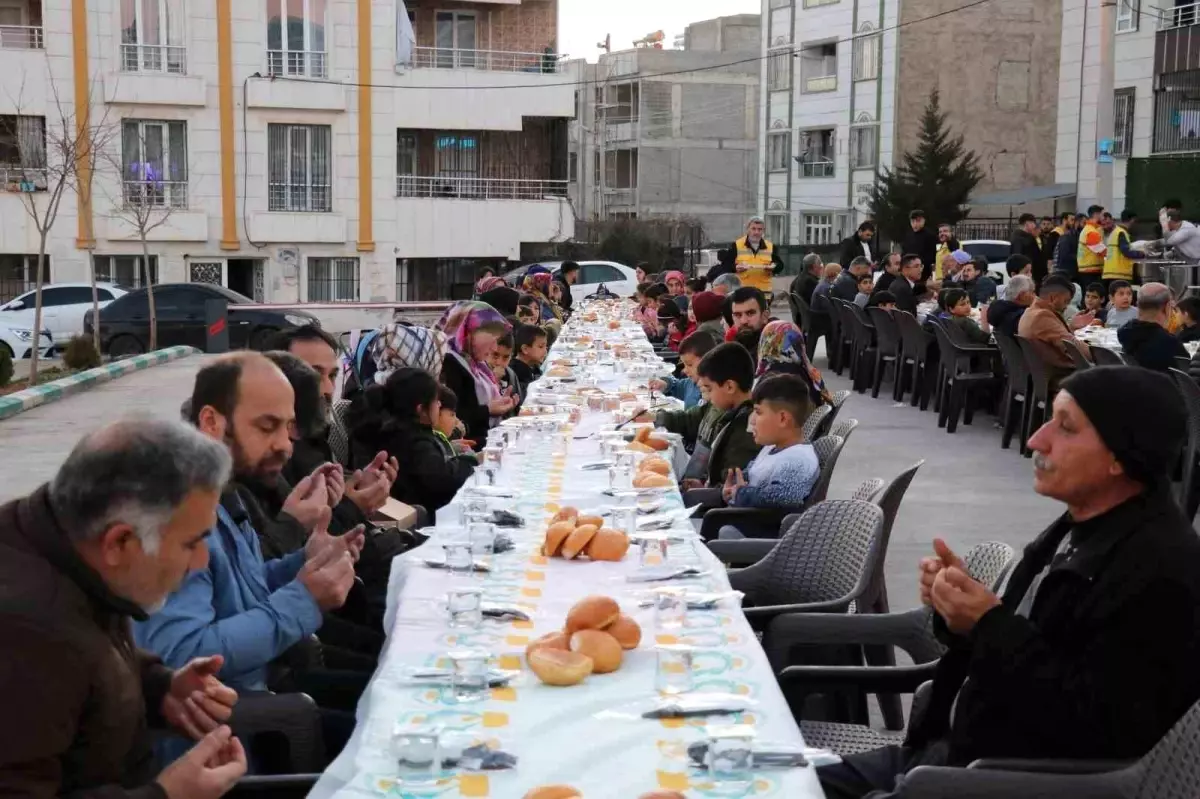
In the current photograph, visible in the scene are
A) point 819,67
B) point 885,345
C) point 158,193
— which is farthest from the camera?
point 819,67

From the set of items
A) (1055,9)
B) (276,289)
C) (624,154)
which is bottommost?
(276,289)

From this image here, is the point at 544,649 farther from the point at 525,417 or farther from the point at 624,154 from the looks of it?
the point at 624,154

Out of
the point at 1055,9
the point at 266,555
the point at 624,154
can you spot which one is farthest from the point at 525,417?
the point at 624,154

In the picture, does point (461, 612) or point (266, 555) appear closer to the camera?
point (461, 612)

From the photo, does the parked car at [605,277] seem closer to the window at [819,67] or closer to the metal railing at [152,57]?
the metal railing at [152,57]

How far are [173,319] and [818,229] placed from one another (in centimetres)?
2911

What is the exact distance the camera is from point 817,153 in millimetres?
49781

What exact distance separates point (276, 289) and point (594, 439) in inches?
1043

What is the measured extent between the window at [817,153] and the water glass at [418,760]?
47.3m

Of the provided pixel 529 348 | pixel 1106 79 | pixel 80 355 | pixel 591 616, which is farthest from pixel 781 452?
pixel 1106 79

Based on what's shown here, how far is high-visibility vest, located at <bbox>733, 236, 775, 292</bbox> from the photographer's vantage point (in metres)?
17.5

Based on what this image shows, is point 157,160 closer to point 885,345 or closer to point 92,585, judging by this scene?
point 885,345

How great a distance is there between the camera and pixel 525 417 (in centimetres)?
805

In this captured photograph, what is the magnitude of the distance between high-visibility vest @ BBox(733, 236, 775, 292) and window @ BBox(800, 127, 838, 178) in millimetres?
32189
